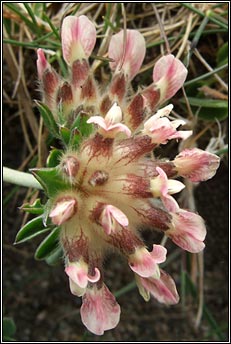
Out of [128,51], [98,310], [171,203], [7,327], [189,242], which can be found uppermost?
[128,51]

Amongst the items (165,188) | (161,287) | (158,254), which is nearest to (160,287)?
(161,287)

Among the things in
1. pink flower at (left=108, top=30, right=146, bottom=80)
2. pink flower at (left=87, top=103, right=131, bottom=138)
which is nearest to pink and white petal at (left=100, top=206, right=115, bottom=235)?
pink flower at (left=87, top=103, right=131, bottom=138)

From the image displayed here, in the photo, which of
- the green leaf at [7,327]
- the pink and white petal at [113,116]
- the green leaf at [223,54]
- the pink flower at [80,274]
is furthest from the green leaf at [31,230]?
the green leaf at [223,54]

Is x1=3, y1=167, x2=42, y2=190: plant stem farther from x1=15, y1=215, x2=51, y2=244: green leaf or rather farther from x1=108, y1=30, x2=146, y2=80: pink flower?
x1=108, y1=30, x2=146, y2=80: pink flower

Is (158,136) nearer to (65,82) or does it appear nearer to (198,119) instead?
(65,82)

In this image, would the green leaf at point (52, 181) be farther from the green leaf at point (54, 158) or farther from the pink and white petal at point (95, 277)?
the pink and white petal at point (95, 277)

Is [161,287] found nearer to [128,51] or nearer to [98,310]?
[98,310]

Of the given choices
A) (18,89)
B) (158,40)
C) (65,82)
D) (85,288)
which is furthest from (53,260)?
(158,40)
